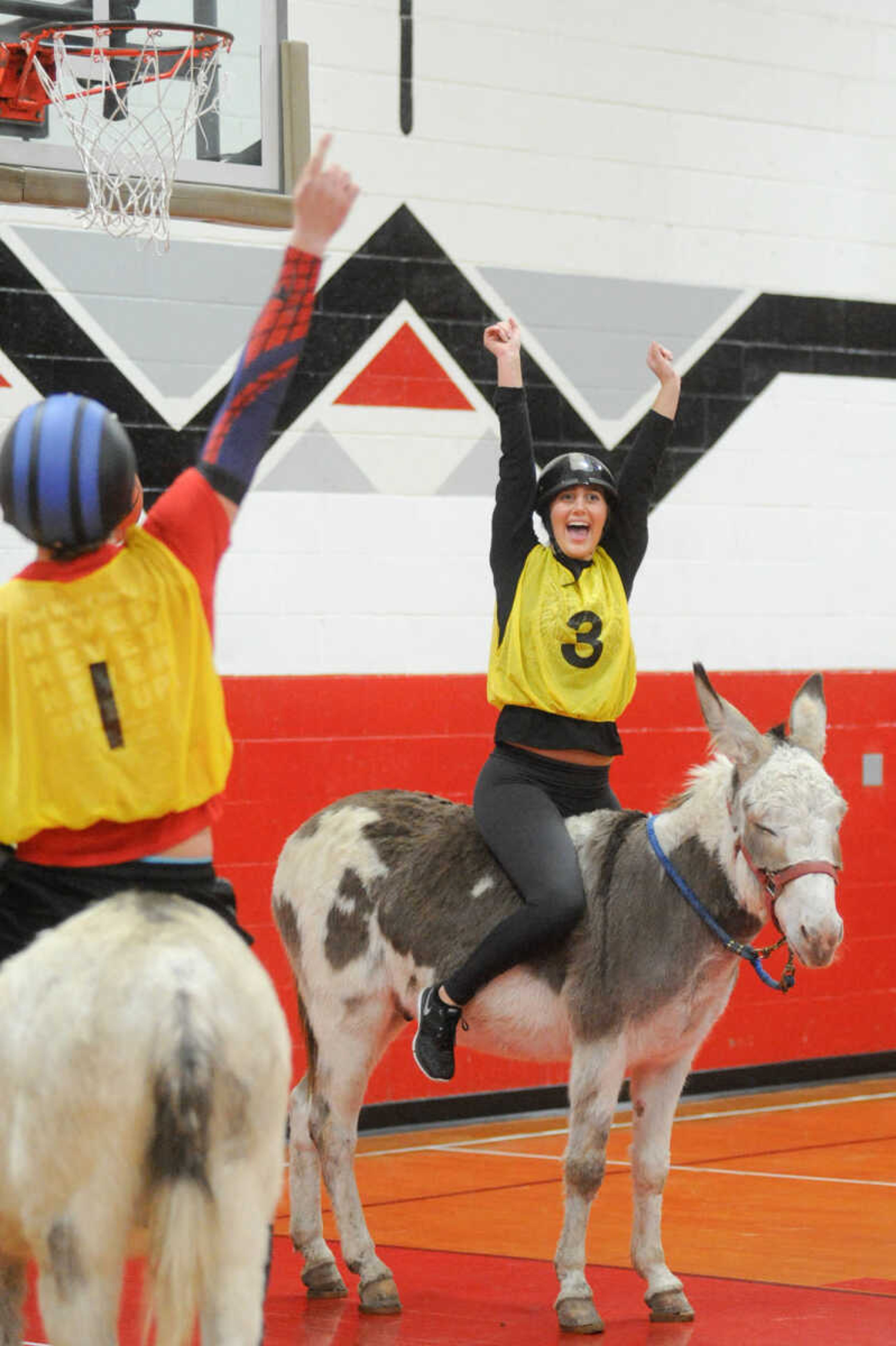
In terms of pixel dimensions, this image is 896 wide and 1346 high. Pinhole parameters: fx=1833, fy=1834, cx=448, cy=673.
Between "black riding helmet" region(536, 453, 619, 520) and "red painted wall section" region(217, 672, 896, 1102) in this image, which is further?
"red painted wall section" region(217, 672, 896, 1102)

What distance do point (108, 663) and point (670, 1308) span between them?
114 inches

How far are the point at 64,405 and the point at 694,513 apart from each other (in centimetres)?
582

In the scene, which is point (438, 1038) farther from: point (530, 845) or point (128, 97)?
point (128, 97)

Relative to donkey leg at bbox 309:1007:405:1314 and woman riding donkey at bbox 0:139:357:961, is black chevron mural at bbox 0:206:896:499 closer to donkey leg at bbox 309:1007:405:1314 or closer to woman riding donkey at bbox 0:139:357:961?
donkey leg at bbox 309:1007:405:1314

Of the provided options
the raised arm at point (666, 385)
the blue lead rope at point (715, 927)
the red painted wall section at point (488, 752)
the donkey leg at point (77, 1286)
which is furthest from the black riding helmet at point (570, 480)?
the donkey leg at point (77, 1286)

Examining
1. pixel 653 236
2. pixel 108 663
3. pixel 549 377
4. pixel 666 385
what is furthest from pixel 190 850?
pixel 653 236

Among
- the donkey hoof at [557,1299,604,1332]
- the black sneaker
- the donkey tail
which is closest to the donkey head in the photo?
the black sneaker

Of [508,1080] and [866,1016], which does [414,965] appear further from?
[866,1016]

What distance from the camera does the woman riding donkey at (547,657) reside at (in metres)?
4.98

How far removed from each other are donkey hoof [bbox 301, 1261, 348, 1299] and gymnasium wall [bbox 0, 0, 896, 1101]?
2156 mm

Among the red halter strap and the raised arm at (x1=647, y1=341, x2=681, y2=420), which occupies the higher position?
the raised arm at (x1=647, y1=341, x2=681, y2=420)

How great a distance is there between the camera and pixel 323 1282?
515 centimetres

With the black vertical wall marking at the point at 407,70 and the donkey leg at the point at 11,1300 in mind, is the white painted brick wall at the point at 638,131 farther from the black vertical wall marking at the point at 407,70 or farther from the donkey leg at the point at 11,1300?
the donkey leg at the point at 11,1300

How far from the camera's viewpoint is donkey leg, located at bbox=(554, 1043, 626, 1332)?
475 centimetres
